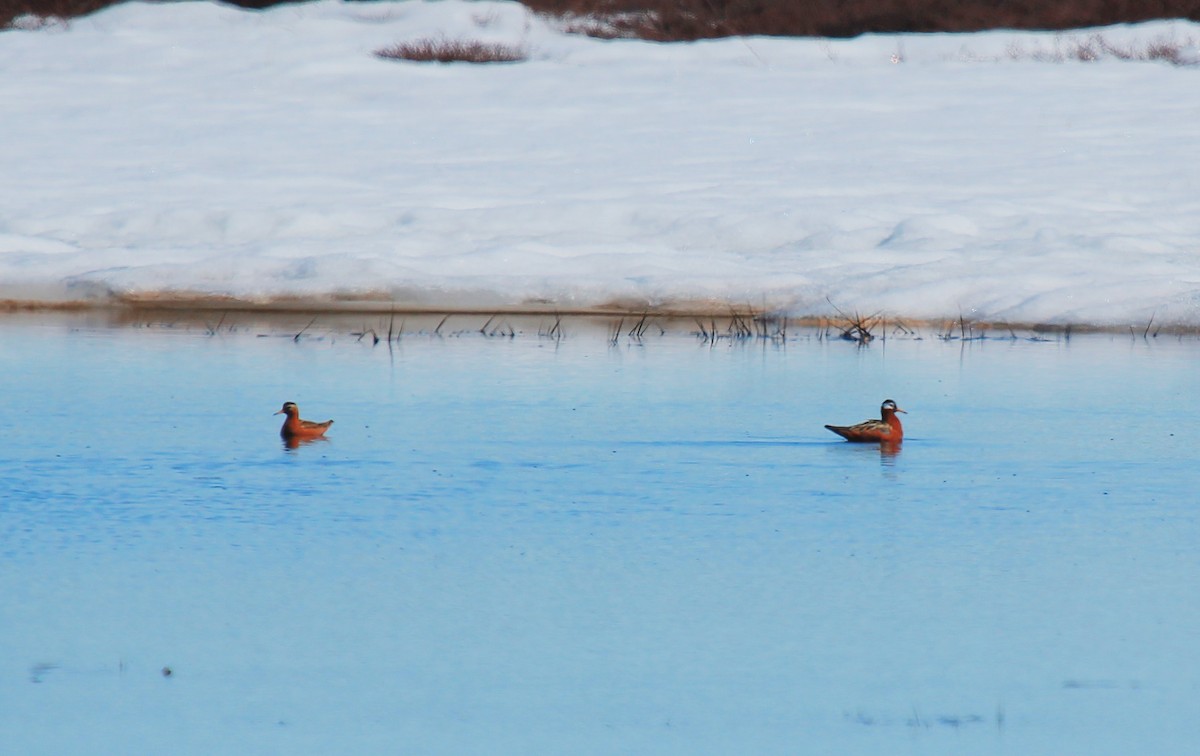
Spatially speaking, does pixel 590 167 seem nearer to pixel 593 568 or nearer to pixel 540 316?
pixel 540 316

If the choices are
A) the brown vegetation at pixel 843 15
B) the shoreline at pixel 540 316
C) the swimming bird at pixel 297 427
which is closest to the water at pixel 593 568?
the swimming bird at pixel 297 427

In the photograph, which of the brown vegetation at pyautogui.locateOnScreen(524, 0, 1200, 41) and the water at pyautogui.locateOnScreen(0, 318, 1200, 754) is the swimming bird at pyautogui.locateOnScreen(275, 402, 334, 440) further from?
the brown vegetation at pyautogui.locateOnScreen(524, 0, 1200, 41)

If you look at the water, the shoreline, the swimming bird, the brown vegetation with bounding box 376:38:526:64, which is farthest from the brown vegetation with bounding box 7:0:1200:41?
the swimming bird

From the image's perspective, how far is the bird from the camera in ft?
23.3

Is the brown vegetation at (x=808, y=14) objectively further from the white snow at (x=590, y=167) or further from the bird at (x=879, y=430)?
the bird at (x=879, y=430)

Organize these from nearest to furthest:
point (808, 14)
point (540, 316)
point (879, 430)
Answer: point (879, 430), point (540, 316), point (808, 14)

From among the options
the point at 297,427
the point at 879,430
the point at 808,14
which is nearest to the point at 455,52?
the point at 808,14

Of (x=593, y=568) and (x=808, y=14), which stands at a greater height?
(x=808, y=14)

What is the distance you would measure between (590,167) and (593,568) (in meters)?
11.4

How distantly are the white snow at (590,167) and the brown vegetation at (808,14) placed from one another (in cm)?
63

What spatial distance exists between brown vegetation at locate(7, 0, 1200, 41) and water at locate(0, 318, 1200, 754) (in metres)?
12.7

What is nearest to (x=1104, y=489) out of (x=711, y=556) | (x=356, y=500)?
(x=711, y=556)

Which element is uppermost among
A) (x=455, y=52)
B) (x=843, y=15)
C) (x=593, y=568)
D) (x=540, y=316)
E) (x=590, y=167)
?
(x=843, y=15)

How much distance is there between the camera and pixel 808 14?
838 inches
